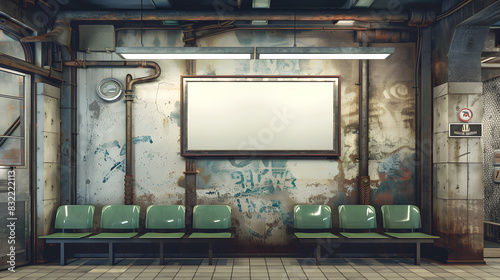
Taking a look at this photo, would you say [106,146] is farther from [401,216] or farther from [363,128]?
[401,216]

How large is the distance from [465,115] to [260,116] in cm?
284

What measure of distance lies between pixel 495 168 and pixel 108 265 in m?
6.68

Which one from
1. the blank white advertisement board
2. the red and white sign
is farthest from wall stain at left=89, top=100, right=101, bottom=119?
→ the red and white sign

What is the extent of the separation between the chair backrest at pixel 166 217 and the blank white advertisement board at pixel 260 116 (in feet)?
2.70

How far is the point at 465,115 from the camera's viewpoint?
4590 mm

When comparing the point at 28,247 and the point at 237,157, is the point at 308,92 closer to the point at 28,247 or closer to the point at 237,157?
the point at 237,157

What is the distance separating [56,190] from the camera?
16.1 ft

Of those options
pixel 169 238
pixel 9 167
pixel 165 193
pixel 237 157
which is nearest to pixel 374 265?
pixel 237 157

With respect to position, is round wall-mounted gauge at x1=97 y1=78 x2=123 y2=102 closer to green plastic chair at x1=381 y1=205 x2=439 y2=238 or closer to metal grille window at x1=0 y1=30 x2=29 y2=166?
metal grille window at x1=0 y1=30 x2=29 y2=166

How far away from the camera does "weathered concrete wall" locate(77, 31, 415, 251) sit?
5055 millimetres

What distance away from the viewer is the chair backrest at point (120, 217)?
4711mm

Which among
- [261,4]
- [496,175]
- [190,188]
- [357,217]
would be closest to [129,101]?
[190,188]

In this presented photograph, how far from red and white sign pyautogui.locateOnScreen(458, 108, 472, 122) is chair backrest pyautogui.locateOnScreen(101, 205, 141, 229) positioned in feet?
15.4

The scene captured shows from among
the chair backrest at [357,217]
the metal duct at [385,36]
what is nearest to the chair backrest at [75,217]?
the chair backrest at [357,217]
